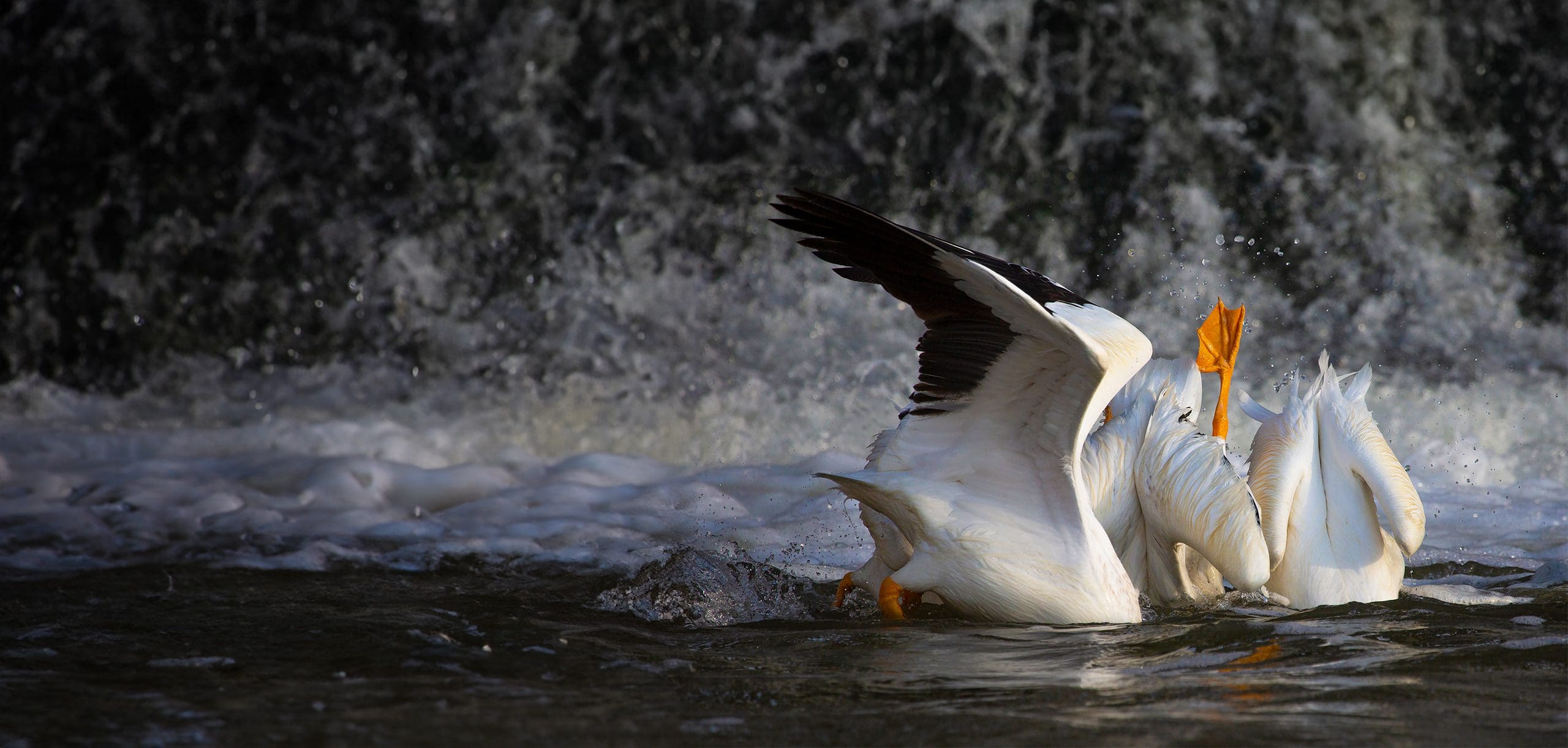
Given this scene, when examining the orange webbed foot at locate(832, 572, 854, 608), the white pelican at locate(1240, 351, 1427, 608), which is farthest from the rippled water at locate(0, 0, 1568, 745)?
the white pelican at locate(1240, 351, 1427, 608)

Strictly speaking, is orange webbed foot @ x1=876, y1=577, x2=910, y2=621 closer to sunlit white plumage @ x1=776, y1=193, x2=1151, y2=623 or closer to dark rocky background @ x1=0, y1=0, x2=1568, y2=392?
sunlit white plumage @ x1=776, y1=193, x2=1151, y2=623

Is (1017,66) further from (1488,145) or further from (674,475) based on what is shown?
(674,475)

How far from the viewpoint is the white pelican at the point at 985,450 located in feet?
11.7

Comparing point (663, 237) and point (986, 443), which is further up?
point (663, 237)

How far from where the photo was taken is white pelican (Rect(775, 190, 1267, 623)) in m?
3.57

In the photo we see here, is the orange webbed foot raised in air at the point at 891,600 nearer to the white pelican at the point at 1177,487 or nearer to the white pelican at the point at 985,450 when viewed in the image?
the white pelican at the point at 985,450

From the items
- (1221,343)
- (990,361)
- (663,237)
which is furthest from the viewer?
(663,237)

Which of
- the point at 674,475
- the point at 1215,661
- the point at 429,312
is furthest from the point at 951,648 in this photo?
the point at 429,312

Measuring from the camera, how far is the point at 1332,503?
4406 millimetres

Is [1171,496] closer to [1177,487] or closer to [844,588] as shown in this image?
[1177,487]

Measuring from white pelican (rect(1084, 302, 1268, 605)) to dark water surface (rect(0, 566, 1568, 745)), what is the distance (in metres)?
0.18

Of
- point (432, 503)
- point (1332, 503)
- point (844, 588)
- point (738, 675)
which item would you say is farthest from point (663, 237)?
point (738, 675)

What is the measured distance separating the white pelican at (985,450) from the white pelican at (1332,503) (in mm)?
433

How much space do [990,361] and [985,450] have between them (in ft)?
1.11
